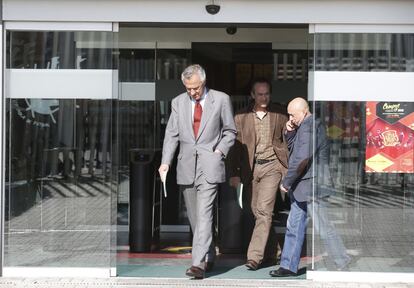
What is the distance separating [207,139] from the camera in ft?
23.9

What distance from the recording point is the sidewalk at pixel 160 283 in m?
7.15

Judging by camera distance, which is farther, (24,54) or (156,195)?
(156,195)

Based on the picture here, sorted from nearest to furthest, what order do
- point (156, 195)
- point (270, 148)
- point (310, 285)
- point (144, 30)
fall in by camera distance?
1. point (310, 285)
2. point (270, 148)
3. point (156, 195)
4. point (144, 30)

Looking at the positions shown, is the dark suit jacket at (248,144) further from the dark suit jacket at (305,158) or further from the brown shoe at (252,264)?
the brown shoe at (252,264)

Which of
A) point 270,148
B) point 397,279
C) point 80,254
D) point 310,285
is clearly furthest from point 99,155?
point 397,279

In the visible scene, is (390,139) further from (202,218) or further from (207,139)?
(202,218)

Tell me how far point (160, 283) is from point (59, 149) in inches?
57.4

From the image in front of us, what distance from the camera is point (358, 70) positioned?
23.9 feet

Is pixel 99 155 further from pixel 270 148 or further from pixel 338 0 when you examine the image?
pixel 338 0

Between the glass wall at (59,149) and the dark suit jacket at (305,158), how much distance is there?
1545mm

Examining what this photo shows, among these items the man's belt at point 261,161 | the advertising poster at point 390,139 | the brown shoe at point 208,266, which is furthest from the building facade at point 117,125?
the brown shoe at point 208,266

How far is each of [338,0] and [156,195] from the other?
3.23 m

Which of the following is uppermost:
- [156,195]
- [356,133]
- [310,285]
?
[356,133]

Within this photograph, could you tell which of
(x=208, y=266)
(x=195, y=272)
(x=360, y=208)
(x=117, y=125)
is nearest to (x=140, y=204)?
(x=208, y=266)
